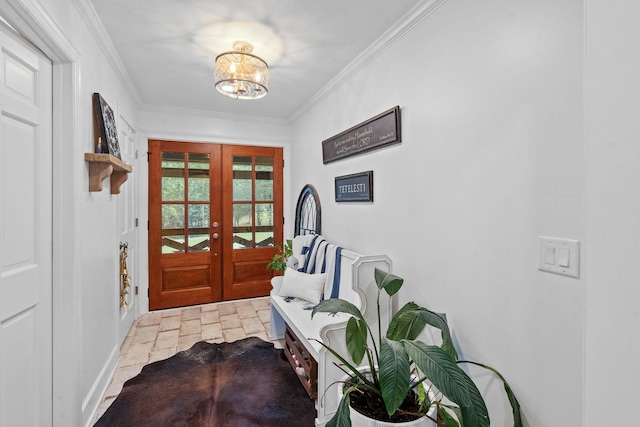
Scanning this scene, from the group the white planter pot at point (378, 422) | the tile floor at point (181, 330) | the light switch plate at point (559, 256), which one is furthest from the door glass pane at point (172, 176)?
the light switch plate at point (559, 256)

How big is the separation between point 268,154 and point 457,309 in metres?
3.12

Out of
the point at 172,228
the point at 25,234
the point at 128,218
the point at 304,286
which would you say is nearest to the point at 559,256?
the point at 304,286

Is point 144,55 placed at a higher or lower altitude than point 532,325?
higher

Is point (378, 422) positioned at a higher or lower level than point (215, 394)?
higher

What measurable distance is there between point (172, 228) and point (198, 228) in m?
0.29

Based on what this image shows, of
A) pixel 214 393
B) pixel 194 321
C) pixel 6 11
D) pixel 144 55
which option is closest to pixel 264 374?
pixel 214 393

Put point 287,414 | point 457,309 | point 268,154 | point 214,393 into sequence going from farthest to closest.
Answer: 1. point 268,154
2. point 214,393
3. point 287,414
4. point 457,309

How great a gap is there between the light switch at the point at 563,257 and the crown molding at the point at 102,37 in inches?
98.6

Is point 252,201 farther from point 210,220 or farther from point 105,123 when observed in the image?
point 105,123

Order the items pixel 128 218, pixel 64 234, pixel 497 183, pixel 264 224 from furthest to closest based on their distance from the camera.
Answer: pixel 264 224, pixel 128 218, pixel 64 234, pixel 497 183

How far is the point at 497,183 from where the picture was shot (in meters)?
1.29

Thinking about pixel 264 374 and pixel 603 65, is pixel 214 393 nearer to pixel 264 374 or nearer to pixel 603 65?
pixel 264 374

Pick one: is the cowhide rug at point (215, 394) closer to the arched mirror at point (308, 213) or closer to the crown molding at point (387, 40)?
the arched mirror at point (308, 213)

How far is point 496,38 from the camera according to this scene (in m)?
1.29
